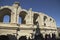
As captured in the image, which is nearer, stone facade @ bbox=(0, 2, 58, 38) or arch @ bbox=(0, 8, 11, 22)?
stone facade @ bbox=(0, 2, 58, 38)

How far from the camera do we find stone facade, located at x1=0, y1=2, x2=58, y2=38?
22.1 meters

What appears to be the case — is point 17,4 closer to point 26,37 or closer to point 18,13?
point 18,13

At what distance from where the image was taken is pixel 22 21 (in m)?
25.8

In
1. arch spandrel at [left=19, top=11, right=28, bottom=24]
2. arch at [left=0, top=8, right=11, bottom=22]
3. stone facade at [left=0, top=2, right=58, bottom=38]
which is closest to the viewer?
stone facade at [left=0, top=2, right=58, bottom=38]

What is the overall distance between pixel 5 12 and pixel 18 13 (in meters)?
2.24

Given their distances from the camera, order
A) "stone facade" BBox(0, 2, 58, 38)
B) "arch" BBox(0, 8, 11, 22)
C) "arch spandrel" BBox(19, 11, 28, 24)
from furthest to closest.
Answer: "arch spandrel" BBox(19, 11, 28, 24), "arch" BBox(0, 8, 11, 22), "stone facade" BBox(0, 2, 58, 38)

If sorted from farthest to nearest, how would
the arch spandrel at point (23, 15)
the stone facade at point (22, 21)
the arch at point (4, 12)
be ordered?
1. the arch spandrel at point (23, 15)
2. the arch at point (4, 12)
3. the stone facade at point (22, 21)

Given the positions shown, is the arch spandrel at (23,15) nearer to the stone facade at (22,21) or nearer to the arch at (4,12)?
the stone facade at (22,21)

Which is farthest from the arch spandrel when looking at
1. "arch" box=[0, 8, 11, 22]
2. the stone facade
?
"arch" box=[0, 8, 11, 22]

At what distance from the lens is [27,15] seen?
82.0ft

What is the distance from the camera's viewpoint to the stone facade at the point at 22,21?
72.6ft

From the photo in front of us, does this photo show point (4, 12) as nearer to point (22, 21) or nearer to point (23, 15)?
point (23, 15)

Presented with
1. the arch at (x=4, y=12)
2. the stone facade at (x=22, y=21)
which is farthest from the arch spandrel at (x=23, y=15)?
the arch at (x=4, y=12)

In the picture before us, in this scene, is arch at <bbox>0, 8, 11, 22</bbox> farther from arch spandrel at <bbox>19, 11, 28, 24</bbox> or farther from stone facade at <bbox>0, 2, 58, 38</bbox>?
arch spandrel at <bbox>19, 11, 28, 24</bbox>
